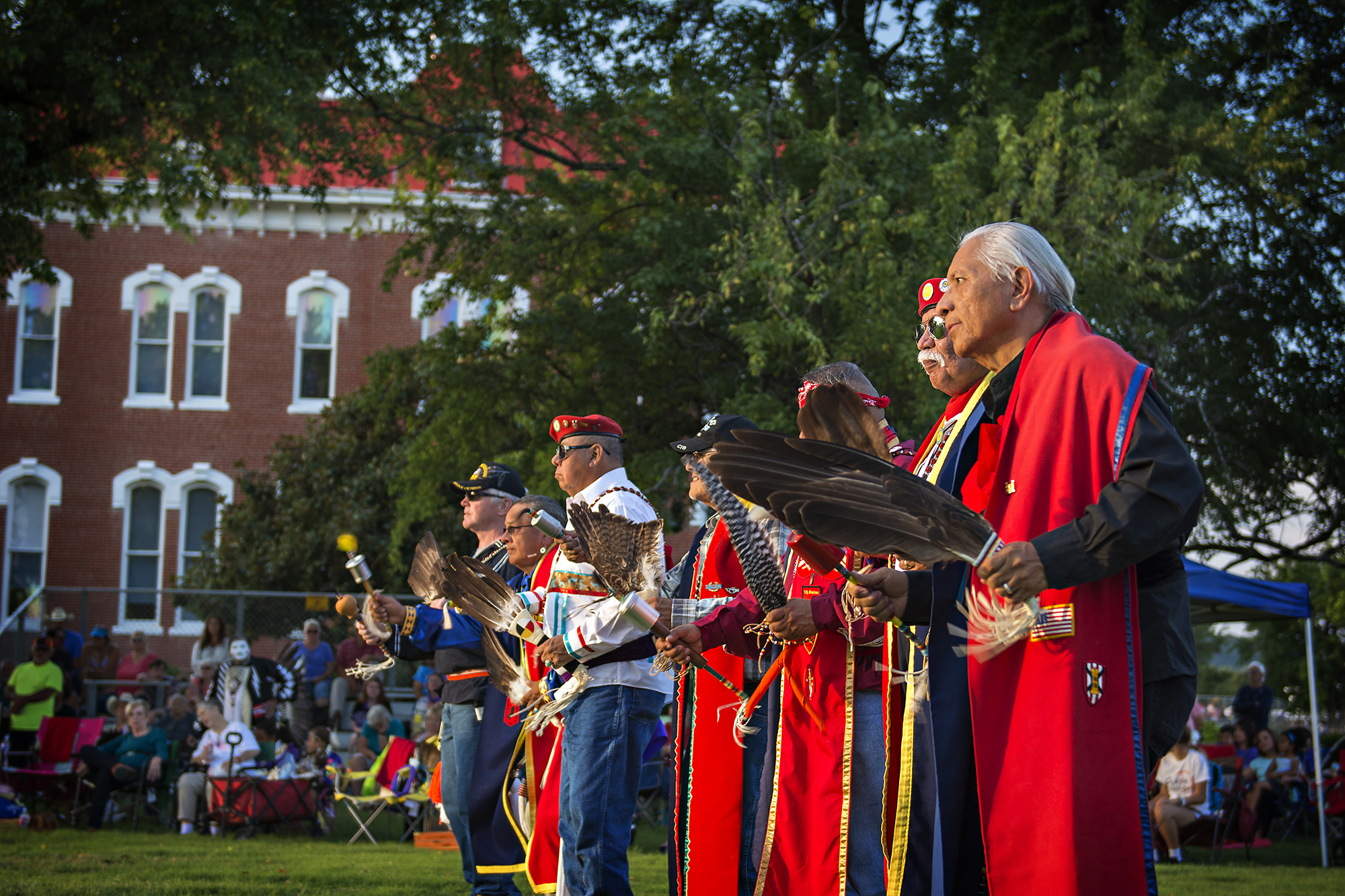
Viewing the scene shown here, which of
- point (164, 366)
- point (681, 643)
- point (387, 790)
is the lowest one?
point (387, 790)

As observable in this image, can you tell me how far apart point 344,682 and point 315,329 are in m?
12.4

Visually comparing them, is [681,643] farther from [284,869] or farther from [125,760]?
[125,760]

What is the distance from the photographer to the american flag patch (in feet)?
7.81

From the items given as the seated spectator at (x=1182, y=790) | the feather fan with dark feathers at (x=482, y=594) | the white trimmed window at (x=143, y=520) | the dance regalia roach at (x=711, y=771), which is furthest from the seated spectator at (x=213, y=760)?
the white trimmed window at (x=143, y=520)

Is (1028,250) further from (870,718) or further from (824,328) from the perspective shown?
(824,328)

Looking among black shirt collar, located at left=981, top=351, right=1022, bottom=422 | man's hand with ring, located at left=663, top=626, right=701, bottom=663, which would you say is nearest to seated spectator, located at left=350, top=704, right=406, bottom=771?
man's hand with ring, located at left=663, top=626, right=701, bottom=663

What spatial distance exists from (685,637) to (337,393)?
22.8 meters

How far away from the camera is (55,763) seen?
41.7ft

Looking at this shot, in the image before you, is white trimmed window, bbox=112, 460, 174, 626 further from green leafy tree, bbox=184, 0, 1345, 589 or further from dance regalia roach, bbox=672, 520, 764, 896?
dance regalia roach, bbox=672, 520, 764, 896

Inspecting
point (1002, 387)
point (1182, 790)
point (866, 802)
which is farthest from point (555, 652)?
point (1182, 790)

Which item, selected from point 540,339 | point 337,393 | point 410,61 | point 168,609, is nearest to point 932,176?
point 540,339

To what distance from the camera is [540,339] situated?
14844 mm

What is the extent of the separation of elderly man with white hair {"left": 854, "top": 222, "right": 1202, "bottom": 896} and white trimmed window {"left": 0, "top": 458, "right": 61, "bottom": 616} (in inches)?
1038

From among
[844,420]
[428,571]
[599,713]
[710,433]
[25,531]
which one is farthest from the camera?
[25,531]
